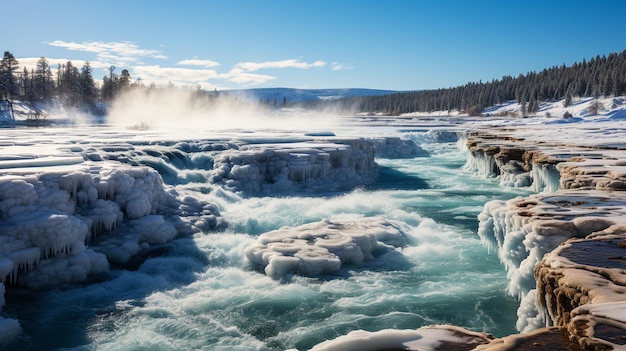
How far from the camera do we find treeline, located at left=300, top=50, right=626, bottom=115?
293ft

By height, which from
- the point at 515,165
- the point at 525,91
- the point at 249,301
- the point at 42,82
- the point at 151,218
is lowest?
the point at 249,301

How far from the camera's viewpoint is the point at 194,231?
48.8 feet

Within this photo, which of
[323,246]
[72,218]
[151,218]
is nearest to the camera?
[72,218]

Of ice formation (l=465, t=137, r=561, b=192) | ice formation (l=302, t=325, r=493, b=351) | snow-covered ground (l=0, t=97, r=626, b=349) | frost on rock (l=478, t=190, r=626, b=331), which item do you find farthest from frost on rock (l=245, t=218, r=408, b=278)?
ice formation (l=465, t=137, r=561, b=192)

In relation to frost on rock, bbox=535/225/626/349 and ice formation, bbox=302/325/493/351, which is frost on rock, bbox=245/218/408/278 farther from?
ice formation, bbox=302/325/493/351

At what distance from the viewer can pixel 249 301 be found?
384 inches

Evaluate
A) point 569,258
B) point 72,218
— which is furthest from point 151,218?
point 569,258

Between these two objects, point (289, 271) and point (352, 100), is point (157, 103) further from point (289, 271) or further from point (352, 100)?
point (352, 100)

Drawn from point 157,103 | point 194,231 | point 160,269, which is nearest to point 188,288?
point 160,269

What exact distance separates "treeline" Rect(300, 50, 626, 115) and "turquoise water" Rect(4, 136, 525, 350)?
88.3 meters

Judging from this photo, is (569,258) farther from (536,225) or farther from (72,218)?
(72,218)

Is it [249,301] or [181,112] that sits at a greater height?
[181,112]

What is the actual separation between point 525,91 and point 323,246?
10737cm

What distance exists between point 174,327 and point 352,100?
539 feet
